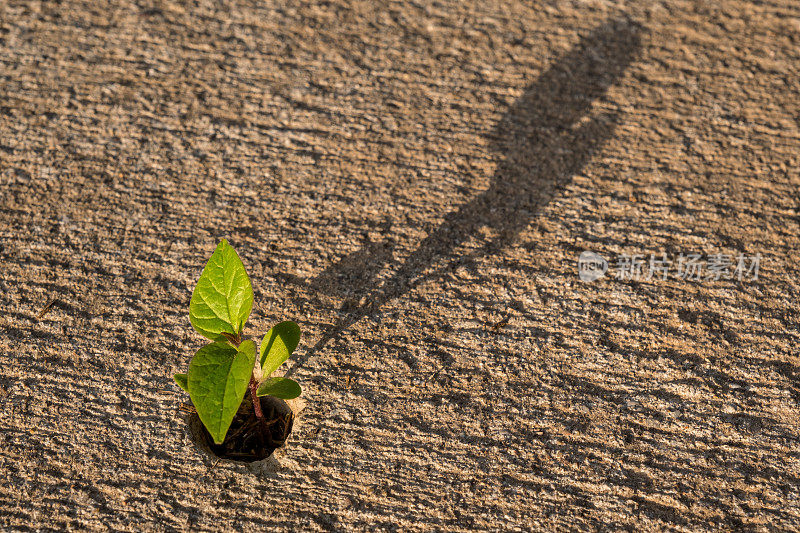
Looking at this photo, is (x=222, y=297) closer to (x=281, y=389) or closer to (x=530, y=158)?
(x=281, y=389)

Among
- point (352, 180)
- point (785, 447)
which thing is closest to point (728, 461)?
point (785, 447)

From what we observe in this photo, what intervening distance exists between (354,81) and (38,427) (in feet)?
3.98

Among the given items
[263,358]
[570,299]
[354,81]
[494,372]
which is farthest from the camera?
[354,81]

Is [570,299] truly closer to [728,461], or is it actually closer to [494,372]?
[494,372]

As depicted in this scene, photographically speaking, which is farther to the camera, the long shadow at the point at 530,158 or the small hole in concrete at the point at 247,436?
the long shadow at the point at 530,158

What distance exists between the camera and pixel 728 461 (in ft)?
4.43

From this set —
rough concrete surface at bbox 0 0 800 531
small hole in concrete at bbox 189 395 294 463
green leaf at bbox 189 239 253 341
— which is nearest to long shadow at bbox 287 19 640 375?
rough concrete surface at bbox 0 0 800 531

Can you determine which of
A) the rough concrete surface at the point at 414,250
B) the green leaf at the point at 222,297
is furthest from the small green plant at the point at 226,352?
the rough concrete surface at the point at 414,250

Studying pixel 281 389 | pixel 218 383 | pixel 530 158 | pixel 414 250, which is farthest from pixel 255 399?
pixel 530 158

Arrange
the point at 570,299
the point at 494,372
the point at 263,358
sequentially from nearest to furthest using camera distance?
1. the point at 263,358
2. the point at 494,372
3. the point at 570,299

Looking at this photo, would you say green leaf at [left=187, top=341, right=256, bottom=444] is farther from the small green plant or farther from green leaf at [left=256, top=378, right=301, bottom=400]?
green leaf at [left=256, top=378, right=301, bottom=400]

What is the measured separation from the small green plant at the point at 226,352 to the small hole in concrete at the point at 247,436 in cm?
5

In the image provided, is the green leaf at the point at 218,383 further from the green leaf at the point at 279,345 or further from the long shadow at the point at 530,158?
the long shadow at the point at 530,158

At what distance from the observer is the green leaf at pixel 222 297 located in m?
1.21
